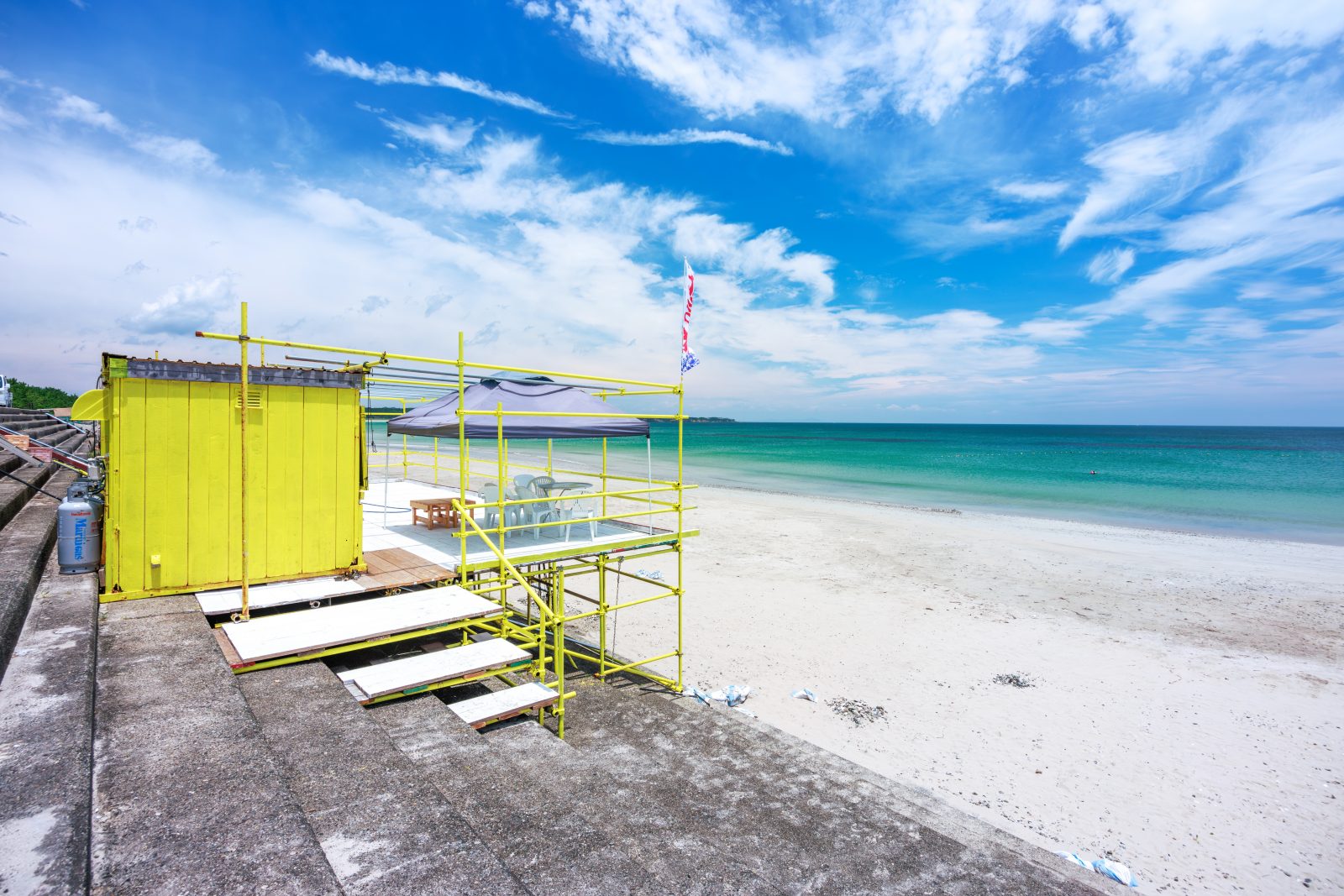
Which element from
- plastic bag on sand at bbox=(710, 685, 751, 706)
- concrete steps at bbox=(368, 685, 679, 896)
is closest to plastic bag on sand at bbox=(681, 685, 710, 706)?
plastic bag on sand at bbox=(710, 685, 751, 706)

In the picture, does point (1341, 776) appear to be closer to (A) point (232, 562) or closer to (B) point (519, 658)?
(B) point (519, 658)

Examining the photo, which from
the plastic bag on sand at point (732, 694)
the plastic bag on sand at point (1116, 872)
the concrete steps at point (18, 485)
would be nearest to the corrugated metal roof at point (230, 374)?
the concrete steps at point (18, 485)

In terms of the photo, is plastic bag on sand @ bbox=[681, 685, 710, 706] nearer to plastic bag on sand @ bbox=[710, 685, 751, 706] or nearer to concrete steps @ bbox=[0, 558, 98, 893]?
plastic bag on sand @ bbox=[710, 685, 751, 706]

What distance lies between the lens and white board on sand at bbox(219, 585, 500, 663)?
17.2 ft

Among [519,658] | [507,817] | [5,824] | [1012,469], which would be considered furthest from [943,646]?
[1012,469]

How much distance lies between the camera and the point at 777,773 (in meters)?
6.19

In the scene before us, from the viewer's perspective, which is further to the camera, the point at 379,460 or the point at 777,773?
the point at 379,460

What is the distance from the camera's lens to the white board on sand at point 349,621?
17.2 ft

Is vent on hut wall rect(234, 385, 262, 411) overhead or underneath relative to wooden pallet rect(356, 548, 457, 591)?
overhead

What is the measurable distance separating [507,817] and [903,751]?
6.46 meters

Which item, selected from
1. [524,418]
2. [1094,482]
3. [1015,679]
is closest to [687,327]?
[524,418]

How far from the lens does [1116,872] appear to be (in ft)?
19.3

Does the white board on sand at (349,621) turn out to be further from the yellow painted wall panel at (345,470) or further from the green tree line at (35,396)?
the green tree line at (35,396)

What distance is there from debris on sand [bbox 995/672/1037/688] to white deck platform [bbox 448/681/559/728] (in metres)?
8.39
